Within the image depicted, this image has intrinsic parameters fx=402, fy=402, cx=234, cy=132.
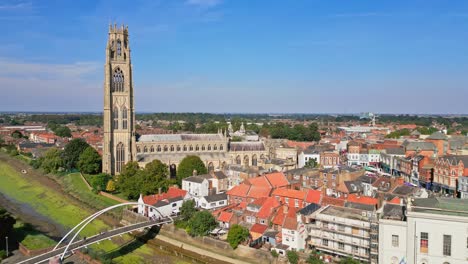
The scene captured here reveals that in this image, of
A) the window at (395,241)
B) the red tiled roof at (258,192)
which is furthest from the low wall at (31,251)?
the window at (395,241)

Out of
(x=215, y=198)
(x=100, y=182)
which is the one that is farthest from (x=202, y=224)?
(x=100, y=182)

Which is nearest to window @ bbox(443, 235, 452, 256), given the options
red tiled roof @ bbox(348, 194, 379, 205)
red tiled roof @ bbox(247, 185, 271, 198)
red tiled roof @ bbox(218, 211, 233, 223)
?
red tiled roof @ bbox(348, 194, 379, 205)

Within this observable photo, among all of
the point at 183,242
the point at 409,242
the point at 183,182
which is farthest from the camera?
the point at 183,182

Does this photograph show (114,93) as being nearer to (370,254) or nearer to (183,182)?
(183,182)

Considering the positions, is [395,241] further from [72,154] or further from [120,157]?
[72,154]

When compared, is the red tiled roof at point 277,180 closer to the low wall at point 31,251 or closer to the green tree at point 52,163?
the low wall at point 31,251

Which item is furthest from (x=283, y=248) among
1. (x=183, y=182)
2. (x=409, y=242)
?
(x=183, y=182)
